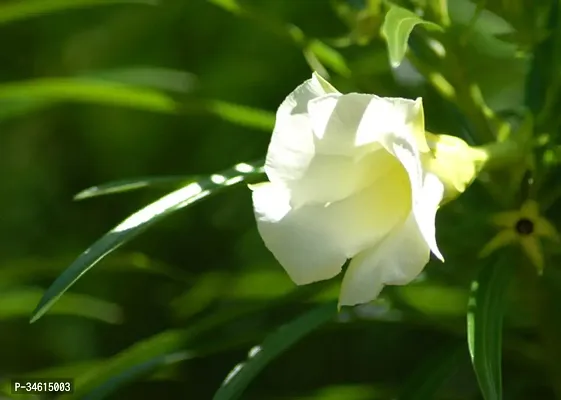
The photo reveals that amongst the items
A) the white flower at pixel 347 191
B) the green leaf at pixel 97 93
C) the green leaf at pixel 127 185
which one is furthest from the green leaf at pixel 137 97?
the white flower at pixel 347 191

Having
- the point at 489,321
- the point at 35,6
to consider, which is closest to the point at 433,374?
the point at 489,321

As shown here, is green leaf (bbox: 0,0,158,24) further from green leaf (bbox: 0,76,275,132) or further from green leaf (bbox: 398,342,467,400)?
green leaf (bbox: 398,342,467,400)

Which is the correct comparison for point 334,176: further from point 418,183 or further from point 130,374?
point 130,374

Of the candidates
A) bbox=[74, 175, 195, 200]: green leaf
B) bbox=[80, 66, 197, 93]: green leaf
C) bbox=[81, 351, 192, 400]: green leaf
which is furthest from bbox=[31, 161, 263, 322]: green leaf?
bbox=[80, 66, 197, 93]: green leaf

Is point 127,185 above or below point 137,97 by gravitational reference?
below

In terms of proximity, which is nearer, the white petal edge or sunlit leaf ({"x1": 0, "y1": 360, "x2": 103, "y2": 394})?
the white petal edge
